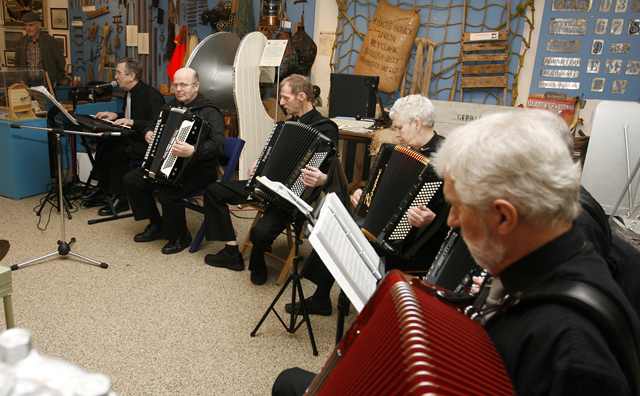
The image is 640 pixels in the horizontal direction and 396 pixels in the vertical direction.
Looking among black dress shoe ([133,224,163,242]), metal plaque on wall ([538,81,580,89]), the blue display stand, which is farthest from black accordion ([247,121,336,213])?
metal plaque on wall ([538,81,580,89])

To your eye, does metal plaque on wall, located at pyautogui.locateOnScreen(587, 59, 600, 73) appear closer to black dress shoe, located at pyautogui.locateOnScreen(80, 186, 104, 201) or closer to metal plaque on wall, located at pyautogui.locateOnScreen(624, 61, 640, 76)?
metal plaque on wall, located at pyautogui.locateOnScreen(624, 61, 640, 76)

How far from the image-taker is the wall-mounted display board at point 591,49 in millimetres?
4008

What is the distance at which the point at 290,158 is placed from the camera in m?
2.62

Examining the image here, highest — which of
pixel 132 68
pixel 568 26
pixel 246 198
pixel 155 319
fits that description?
pixel 568 26

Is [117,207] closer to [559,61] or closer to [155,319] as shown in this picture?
[155,319]

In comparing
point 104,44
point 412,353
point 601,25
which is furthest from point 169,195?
point 104,44

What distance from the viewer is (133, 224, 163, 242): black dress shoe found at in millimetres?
3400

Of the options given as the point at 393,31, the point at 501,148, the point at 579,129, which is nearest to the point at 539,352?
the point at 501,148

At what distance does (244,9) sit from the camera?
17.2 ft

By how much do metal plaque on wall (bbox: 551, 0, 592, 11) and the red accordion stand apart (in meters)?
4.30

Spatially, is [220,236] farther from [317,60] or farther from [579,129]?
[579,129]

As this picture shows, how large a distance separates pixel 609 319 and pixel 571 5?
4.35 m

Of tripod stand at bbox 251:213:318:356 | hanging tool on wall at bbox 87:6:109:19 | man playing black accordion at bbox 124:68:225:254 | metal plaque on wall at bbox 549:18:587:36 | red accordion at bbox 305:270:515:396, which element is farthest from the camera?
hanging tool on wall at bbox 87:6:109:19

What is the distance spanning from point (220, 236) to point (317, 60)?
292cm
